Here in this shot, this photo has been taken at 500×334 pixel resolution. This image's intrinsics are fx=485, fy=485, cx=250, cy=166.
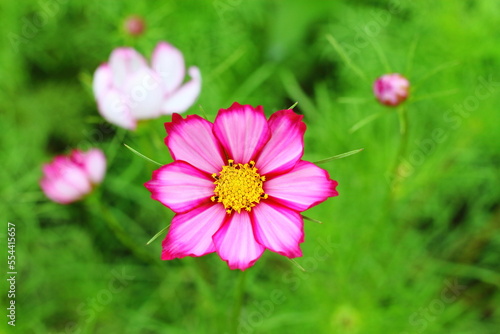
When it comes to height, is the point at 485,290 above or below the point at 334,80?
below

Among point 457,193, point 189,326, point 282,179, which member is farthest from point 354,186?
point 282,179

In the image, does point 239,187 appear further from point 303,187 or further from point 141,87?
point 141,87

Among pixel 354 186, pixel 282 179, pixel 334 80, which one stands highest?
pixel 282 179

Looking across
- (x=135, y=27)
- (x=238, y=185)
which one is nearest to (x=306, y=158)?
(x=135, y=27)

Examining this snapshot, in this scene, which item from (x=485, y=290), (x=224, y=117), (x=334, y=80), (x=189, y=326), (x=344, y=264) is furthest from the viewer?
(x=334, y=80)

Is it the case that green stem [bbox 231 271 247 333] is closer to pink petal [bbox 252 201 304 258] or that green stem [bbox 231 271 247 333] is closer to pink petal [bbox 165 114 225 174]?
pink petal [bbox 252 201 304 258]

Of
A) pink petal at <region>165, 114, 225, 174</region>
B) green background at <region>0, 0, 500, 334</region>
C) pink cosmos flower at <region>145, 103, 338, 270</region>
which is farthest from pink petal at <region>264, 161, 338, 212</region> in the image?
green background at <region>0, 0, 500, 334</region>

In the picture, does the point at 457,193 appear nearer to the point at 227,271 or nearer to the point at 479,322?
the point at 479,322
